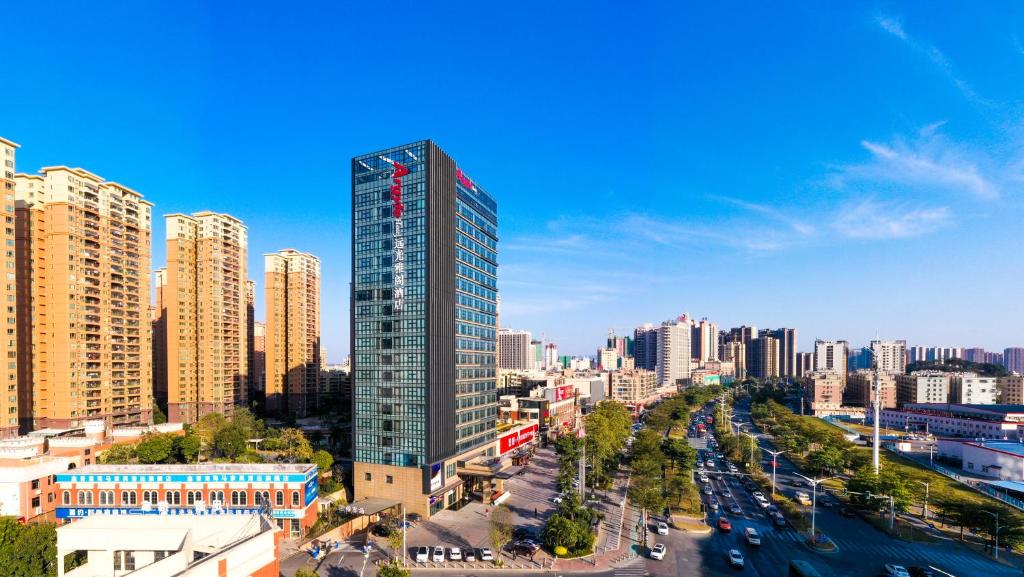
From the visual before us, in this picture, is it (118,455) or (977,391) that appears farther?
(977,391)

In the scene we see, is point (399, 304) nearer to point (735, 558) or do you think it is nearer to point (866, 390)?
point (735, 558)

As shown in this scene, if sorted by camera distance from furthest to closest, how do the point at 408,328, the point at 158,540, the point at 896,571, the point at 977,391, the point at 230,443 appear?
1. the point at 977,391
2. the point at 230,443
3. the point at 408,328
4. the point at 896,571
5. the point at 158,540

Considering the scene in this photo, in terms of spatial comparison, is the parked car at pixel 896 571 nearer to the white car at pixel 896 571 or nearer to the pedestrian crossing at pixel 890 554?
the white car at pixel 896 571

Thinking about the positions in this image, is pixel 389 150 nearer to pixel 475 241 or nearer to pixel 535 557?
pixel 475 241

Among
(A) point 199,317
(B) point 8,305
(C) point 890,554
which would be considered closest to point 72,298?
(B) point 8,305

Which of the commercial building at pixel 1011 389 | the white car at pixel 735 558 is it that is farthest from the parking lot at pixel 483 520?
the commercial building at pixel 1011 389
